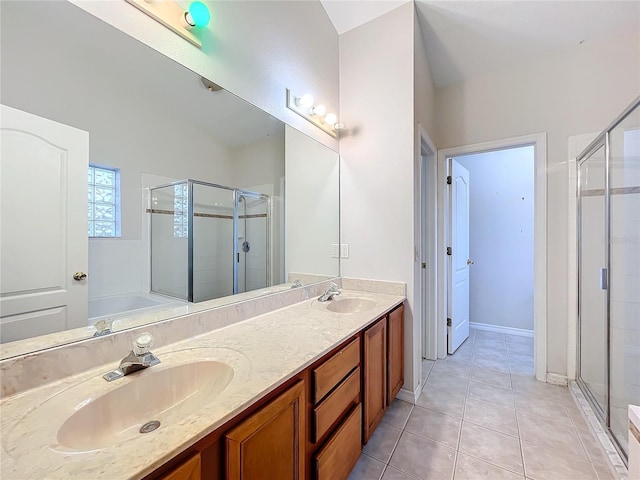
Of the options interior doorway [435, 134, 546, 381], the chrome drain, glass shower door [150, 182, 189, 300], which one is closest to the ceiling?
interior doorway [435, 134, 546, 381]

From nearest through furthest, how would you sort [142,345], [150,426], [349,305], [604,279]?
[150,426], [142,345], [604,279], [349,305]

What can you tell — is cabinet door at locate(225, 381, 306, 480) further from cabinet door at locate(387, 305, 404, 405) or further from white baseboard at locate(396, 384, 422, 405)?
white baseboard at locate(396, 384, 422, 405)

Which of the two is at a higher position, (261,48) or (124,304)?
(261,48)

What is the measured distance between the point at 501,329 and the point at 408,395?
6.93ft

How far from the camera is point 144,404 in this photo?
31.5 inches

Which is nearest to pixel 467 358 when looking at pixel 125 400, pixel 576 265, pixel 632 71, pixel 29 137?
pixel 576 265

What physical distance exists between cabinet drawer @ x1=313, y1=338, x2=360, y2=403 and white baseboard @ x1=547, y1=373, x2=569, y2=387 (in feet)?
6.51

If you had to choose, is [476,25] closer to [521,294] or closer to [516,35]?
[516,35]

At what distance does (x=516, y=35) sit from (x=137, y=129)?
107 inches

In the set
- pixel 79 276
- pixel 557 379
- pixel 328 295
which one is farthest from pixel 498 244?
pixel 79 276

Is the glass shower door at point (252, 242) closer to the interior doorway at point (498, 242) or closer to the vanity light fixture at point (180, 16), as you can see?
the vanity light fixture at point (180, 16)

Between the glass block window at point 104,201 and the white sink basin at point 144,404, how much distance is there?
498 mm

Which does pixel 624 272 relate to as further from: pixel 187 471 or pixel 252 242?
pixel 187 471

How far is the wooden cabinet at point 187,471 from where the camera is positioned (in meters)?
0.52
